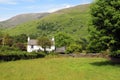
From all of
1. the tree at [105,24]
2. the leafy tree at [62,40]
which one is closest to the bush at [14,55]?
the tree at [105,24]

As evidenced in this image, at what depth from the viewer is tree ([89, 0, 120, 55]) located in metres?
45.9

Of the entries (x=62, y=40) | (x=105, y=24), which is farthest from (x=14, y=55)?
(x=62, y=40)

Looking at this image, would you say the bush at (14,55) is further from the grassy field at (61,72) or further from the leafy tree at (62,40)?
the leafy tree at (62,40)

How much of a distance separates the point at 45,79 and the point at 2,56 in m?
40.3

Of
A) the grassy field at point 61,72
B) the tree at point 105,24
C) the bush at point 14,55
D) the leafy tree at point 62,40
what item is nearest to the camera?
the grassy field at point 61,72

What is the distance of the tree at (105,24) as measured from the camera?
45.9 meters

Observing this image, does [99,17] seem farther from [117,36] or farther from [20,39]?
[20,39]

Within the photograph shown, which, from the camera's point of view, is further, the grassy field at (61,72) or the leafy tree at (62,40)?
the leafy tree at (62,40)

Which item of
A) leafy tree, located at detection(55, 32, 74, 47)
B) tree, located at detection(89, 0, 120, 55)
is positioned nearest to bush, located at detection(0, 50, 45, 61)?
tree, located at detection(89, 0, 120, 55)

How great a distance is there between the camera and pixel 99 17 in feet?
158

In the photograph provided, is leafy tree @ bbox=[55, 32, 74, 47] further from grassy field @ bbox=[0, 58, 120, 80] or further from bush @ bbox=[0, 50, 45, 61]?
grassy field @ bbox=[0, 58, 120, 80]

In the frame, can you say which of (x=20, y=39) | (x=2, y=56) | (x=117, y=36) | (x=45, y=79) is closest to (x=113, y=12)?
(x=117, y=36)

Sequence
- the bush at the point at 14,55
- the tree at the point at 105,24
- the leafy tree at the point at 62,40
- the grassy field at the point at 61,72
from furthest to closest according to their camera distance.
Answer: the leafy tree at the point at 62,40 → the bush at the point at 14,55 → the tree at the point at 105,24 → the grassy field at the point at 61,72

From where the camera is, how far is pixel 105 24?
151ft
